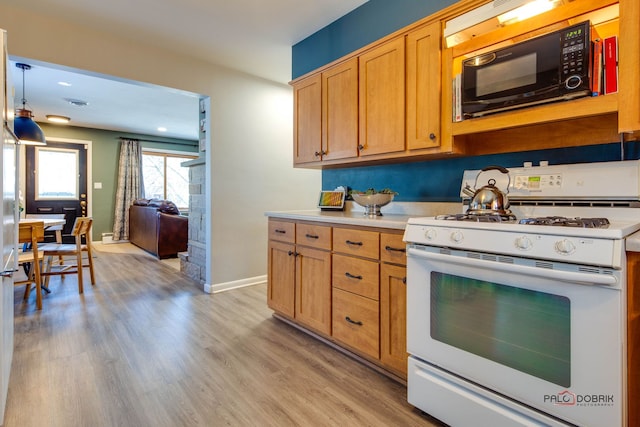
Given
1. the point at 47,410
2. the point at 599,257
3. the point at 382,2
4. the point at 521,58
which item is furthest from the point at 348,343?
the point at 382,2

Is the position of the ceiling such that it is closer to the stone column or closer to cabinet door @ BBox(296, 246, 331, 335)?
the stone column

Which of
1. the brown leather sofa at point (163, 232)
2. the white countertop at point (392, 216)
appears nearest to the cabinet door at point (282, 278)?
the white countertop at point (392, 216)

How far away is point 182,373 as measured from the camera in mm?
1919

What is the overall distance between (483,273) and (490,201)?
1.44 ft

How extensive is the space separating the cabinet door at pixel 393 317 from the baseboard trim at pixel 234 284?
227 centimetres

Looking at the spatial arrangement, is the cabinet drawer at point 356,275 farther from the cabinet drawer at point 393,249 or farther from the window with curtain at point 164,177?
the window with curtain at point 164,177

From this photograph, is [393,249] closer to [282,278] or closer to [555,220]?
[555,220]

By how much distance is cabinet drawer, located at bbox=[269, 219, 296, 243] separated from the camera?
2.51m

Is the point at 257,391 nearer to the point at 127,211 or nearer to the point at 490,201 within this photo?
the point at 490,201

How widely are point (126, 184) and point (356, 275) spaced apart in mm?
6941

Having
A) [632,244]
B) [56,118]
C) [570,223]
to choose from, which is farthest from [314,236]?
[56,118]

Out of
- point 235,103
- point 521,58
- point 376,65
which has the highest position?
point 235,103

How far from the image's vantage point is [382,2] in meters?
2.47

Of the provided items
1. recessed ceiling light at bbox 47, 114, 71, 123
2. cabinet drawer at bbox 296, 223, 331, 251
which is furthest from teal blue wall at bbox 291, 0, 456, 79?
recessed ceiling light at bbox 47, 114, 71, 123
